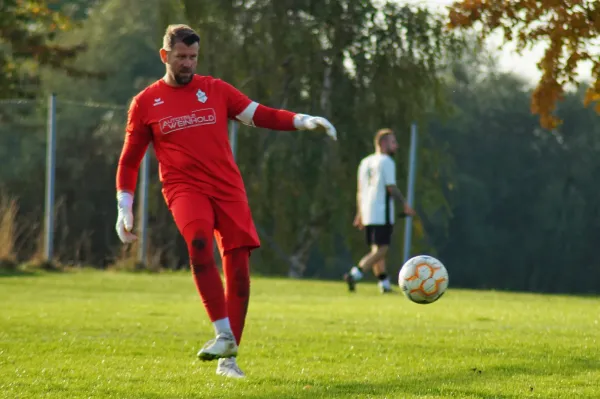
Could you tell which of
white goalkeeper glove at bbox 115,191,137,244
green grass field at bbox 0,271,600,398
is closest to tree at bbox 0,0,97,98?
green grass field at bbox 0,271,600,398

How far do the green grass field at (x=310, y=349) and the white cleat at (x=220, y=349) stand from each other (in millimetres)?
135

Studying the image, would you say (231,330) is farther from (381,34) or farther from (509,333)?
(381,34)

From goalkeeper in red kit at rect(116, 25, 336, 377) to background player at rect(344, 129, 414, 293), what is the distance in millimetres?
9656

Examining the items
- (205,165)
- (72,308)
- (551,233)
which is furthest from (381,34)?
(551,233)

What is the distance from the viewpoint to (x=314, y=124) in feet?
24.5

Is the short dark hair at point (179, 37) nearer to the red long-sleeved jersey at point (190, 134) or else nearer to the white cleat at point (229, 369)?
the red long-sleeved jersey at point (190, 134)

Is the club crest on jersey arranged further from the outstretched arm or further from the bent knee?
the bent knee

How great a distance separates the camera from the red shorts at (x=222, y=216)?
7.49 meters

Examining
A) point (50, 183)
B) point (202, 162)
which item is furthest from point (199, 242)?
point (50, 183)

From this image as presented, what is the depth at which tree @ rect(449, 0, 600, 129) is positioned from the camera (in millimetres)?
15883

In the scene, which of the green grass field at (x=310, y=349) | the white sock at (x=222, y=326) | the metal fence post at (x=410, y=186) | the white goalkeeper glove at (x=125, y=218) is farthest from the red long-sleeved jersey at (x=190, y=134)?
the metal fence post at (x=410, y=186)

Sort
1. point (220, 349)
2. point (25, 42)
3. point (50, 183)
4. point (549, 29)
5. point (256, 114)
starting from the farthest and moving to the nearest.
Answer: point (25, 42) → point (50, 183) → point (549, 29) → point (256, 114) → point (220, 349)

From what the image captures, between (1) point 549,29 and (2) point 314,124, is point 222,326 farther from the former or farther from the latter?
(1) point 549,29

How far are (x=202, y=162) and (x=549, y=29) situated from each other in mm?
9986
